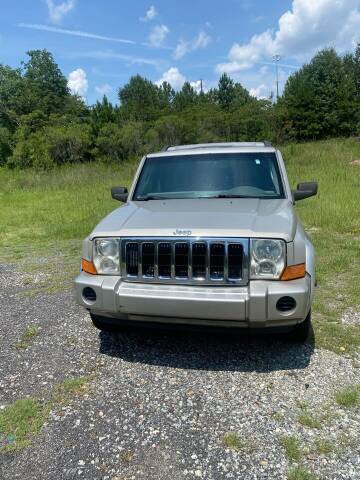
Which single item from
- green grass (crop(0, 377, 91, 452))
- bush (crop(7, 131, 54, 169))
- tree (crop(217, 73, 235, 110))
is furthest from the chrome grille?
tree (crop(217, 73, 235, 110))

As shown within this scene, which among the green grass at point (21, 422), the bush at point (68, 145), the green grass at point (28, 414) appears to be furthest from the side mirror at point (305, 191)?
the bush at point (68, 145)

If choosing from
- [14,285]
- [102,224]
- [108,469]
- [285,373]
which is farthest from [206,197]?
[14,285]

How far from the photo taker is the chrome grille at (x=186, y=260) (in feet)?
9.78

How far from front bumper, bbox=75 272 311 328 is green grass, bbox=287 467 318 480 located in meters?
0.95

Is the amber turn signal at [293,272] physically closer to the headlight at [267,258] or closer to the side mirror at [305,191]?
the headlight at [267,258]

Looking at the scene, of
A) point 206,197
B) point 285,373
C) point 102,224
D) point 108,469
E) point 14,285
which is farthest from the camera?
point 14,285

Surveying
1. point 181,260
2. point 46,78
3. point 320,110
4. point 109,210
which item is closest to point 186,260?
point 181,260

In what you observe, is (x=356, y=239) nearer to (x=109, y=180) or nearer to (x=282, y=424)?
(x=282, y=424)

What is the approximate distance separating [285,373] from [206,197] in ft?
5.83

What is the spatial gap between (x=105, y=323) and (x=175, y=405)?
99 cm

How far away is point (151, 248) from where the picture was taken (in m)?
3.12

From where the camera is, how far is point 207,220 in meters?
3.20

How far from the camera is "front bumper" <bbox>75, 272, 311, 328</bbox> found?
287cm

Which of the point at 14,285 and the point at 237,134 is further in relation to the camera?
the point at 237,134
